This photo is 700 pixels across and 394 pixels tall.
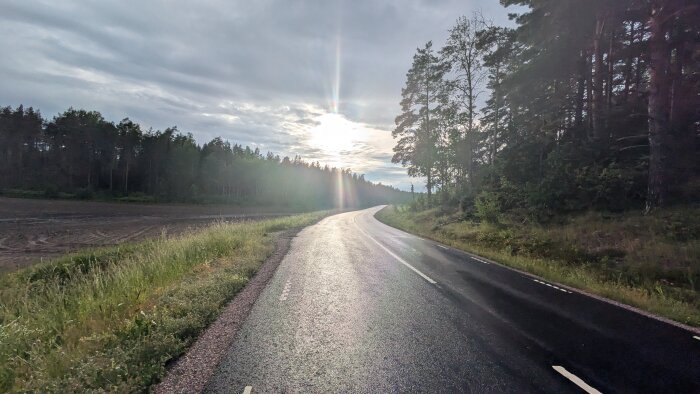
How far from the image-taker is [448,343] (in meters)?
4.91

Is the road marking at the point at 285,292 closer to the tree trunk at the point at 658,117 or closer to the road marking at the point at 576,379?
the road marking at the point at 576,379

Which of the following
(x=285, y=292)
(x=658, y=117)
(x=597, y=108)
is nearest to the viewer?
(x=285, y=292)

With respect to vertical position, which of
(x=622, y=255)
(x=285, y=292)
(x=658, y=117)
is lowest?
(x=285, y=292)

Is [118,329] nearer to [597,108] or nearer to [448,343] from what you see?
[448,343]

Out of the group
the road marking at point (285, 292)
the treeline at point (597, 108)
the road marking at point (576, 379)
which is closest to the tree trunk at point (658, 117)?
the treeline at point (597, 108)

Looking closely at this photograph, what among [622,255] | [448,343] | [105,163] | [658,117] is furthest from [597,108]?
[105,163]

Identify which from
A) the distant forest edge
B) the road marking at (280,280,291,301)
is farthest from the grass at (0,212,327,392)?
Answer: the distant forest edge

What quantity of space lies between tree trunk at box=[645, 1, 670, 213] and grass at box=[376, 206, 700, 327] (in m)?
0.94

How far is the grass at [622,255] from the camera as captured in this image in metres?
7.89

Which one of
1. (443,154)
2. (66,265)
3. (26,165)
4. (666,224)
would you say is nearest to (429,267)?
(666,224)

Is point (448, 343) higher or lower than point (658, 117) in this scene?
lower

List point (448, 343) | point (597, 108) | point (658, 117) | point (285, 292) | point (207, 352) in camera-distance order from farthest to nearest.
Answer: point (597, 108)
point (658, 117)
point (285, 292)
point (448, 343)
point (207, 352)

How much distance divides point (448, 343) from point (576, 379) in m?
1.48

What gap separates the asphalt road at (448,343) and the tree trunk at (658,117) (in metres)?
7.72
